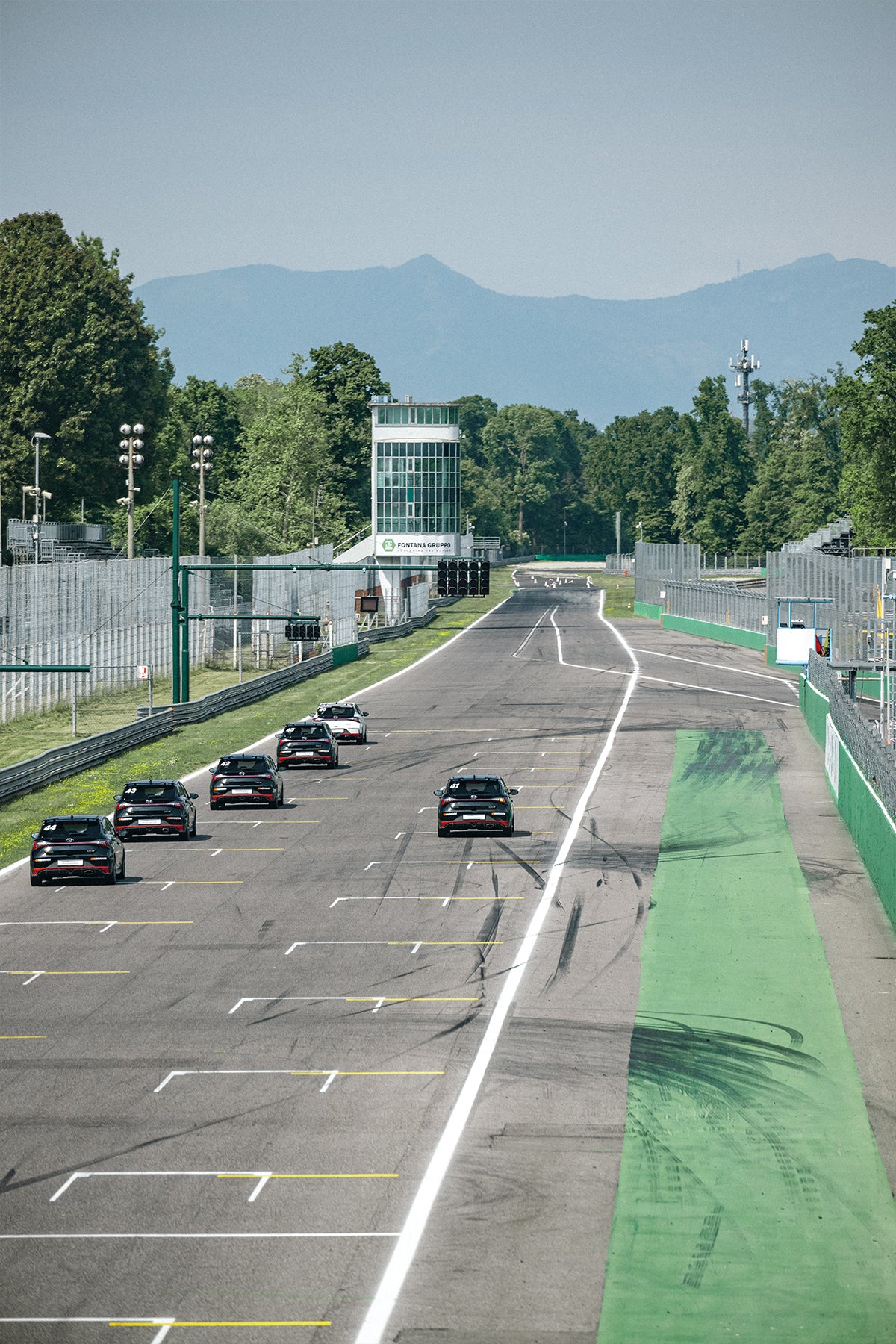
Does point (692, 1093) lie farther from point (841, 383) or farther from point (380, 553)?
point (380, 553)

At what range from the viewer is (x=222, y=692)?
235 feet

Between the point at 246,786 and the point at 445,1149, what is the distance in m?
27.3

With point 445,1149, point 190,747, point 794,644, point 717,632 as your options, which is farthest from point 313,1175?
point 717,632

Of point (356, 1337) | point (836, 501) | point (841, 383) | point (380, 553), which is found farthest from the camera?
point (836, 501)

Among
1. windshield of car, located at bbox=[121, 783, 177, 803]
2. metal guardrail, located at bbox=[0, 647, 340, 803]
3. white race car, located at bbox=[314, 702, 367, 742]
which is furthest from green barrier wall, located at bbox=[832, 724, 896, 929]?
metal guardrail, located at bbox=[0, 647, 340, 803]

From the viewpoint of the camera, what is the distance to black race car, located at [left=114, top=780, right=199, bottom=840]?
39281mm

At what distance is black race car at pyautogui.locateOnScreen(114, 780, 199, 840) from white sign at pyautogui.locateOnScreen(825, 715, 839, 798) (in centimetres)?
1699

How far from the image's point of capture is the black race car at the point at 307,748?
52812 mm

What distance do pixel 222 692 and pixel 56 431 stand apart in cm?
5868

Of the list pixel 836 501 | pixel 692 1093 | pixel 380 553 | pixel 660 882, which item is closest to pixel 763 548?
pixel 836 501

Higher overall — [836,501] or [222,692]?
[836,501]

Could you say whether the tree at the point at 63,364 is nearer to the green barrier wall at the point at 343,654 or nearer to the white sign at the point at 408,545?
the white sign at the point at 408,545

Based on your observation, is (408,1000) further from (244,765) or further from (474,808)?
(244,765)

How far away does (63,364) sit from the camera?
12288cm
